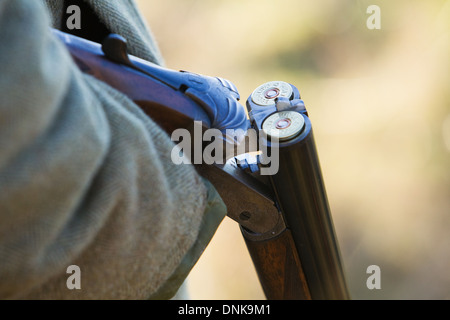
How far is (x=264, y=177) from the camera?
81cm

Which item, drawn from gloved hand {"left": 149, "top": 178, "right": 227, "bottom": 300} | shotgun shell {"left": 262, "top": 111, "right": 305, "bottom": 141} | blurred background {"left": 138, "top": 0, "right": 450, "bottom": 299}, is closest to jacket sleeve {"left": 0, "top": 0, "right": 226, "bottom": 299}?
gloved hand {"left": 149, "top": 178, "right": 227, "bottom": 300}

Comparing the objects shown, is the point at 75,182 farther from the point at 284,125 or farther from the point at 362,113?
the point at 362,113

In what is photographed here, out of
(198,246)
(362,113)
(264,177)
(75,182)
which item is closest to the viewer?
(75,182)

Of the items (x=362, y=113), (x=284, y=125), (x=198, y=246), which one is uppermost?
(x=362, y=113)

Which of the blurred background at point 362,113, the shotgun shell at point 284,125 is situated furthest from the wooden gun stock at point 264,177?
the blurred background at point 362,113

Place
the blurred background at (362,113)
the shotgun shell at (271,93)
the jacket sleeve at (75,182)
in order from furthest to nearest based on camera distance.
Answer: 1. the blurred background at (362,113)
2. the shotgun shell at (271,93)
3. the jacket sleeve at (75,182)

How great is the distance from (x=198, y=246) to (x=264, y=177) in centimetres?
18

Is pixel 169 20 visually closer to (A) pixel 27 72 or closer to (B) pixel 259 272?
(B) pixel 259 272

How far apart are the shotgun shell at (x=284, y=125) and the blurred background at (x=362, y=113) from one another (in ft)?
5.38

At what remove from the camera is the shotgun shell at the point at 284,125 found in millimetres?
749

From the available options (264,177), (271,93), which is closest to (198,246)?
(264,177)

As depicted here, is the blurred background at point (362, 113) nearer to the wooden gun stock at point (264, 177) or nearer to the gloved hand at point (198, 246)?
the wooden gun stock at point (264, 177)

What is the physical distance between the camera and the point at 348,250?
93.2 inches

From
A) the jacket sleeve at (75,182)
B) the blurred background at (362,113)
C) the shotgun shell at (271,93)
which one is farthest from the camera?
the blurred background at (362,113)
